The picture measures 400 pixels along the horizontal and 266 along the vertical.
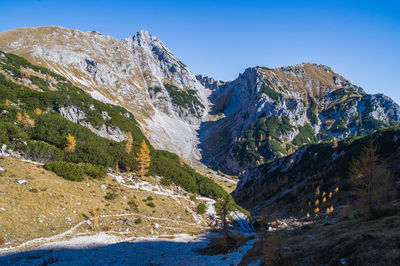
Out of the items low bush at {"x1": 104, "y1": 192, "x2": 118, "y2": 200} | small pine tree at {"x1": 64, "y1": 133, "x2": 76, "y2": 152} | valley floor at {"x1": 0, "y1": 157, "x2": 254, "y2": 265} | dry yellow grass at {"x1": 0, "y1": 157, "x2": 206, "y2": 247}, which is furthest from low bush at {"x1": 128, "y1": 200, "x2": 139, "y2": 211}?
small pine tree at {"x1": 64, "y1": 133, "x2": 76, "y2": 152}

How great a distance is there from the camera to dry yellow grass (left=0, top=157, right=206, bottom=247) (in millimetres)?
28234

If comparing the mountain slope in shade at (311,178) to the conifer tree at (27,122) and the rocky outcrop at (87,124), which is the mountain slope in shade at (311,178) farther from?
the conifer tree at (27,122)

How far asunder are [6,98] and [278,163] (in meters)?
125

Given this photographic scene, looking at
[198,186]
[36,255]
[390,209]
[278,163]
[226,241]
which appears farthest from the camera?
[278,163]

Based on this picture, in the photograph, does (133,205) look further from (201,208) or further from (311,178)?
(311,178)

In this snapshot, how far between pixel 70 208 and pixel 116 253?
46.2ft

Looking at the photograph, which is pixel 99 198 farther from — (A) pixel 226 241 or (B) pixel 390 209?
(B) pixel 390 209

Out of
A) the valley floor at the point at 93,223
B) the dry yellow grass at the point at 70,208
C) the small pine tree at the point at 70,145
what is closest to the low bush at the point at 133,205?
the valley floor at the point at 93,223

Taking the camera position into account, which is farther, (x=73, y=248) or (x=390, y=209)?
(x=73, y=248)

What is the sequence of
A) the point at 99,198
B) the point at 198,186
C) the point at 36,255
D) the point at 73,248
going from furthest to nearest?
the point at 198,186 → the point at 99,198 → the point at 73,248 → the point at 36,255

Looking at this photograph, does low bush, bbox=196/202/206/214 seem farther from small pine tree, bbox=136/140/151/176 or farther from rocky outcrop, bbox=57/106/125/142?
rocky outcrop, bbox=57/106/125/142

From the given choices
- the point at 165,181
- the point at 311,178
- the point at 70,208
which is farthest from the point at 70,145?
the point at 311,178

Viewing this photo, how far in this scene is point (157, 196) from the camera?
49.7 metres

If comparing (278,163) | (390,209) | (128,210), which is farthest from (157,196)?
(278,163)
